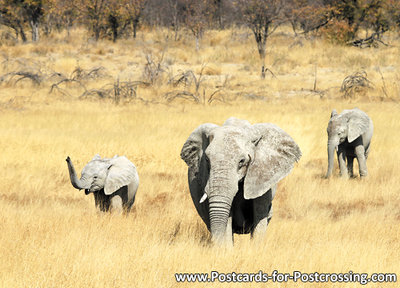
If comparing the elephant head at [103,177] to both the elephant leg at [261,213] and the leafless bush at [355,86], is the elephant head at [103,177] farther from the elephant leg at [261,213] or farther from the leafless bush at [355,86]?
the leafless bush at [355,86]

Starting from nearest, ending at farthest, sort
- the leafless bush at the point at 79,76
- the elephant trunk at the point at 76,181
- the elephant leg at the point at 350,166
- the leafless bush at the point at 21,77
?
Answer: the elephant trunk at the point at 76,181 → the elephant leg at the point at 350,166 → the leafless bush at the point at 21,77 → the leafless bush at the point at 79,76

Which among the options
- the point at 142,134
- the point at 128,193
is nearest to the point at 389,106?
the point at 142,134

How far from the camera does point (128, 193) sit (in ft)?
27.6

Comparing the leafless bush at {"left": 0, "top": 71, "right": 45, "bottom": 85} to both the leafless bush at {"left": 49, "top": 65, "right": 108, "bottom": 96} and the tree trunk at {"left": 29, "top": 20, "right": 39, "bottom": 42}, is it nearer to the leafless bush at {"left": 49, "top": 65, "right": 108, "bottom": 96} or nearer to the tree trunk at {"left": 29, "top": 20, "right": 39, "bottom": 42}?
the leafless bush at {"left": 49, "top": 65, "right": 108, "bottom": 96}

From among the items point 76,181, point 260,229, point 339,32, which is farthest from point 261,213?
point 339,32

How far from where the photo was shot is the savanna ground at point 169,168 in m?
5.42

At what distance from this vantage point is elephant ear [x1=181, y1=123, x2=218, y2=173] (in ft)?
19.0

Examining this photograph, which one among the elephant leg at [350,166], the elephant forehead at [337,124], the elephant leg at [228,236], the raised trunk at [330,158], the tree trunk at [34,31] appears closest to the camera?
the elephant leg at [228,236]

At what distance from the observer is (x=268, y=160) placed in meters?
5.65

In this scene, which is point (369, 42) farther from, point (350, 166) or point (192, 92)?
point (350, 166)

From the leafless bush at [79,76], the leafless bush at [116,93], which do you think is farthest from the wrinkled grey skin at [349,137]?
the leafless bush at [79,76]

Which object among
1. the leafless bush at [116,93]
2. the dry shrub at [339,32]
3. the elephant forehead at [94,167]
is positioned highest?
the dry shrub at [339,32]

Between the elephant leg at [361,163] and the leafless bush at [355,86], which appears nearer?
the elephant leg at [361,163]

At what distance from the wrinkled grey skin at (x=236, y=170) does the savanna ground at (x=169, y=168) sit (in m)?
0.32
